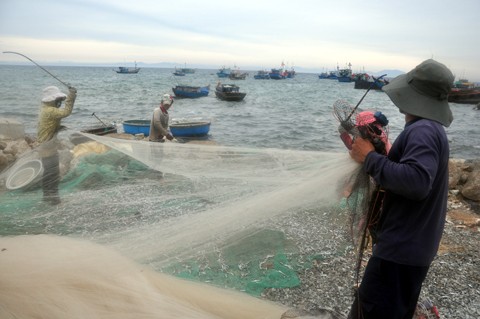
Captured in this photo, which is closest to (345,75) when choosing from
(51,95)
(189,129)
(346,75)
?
(346,75)

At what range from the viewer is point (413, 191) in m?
1.52

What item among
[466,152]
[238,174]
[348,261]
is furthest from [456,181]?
[466,152]

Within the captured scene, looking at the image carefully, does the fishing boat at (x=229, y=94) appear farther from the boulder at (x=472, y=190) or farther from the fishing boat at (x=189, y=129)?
the boulder at (x=472, y=190)

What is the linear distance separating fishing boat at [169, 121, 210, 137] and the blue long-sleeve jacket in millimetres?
10931

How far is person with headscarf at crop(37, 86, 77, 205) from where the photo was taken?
3595mm

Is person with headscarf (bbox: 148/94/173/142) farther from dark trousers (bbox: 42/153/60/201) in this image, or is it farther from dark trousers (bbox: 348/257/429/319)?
dark trousers (bbox: 348/257/429/319)

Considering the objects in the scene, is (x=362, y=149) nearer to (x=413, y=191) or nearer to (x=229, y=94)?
(x=413, y=191)

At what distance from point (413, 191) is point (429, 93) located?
0.54m

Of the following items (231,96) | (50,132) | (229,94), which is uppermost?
(229,94)

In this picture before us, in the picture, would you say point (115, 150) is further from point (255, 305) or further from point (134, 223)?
point (255, 305)

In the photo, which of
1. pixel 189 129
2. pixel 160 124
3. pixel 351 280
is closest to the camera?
pixel 351 280

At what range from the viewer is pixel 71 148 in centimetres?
414

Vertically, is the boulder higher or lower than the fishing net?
lower

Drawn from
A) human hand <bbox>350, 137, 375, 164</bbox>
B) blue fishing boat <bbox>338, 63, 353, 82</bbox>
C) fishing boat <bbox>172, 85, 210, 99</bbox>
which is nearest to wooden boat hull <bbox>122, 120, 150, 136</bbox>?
human hand <bbox>350, 137, 375, 164</bbox>
